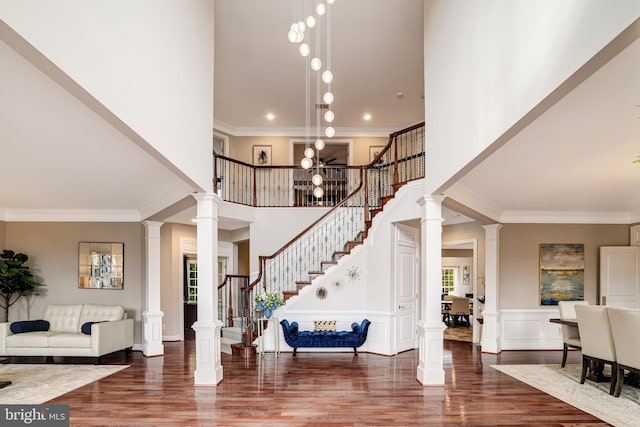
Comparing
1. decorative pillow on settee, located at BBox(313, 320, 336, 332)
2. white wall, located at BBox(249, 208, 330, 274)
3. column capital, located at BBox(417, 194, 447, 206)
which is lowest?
decorative pillow on settee, located at BBox(313, 320, 336, 332)

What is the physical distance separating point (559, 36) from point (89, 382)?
6.73 meters

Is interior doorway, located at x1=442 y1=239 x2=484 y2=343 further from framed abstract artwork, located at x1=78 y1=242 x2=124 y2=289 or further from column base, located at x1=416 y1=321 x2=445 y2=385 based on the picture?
framed abstract artwork, located at x1=78 y1=242 x2=124 y2=289

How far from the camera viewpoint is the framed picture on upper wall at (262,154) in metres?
11.0

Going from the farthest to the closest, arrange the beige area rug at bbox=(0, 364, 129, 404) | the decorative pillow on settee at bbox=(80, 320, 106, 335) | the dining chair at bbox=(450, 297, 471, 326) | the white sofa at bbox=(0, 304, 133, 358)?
the dining chair at bbox=(450, 297, 471, 326)
the decorative pillow on settee at bbox=(80, 320, 106, 335)
the white sofa at bbox=(0, 304, 133, 358)
the beige area rug at bbox=(0, 364, 129, 404)

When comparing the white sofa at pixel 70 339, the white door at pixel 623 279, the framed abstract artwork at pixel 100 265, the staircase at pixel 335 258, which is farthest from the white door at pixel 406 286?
the framed abstract artwork at pixel 100 265

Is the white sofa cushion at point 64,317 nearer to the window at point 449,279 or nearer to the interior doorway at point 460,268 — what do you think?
the interior doorway at point 460,268

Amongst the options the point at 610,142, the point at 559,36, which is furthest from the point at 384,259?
the point at 559,36

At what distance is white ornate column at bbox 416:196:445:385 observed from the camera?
552 centimetres

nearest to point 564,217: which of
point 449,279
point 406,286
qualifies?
point 406,286

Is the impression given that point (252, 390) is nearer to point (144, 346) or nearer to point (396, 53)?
point (144, 346)

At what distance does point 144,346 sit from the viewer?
7535 mm

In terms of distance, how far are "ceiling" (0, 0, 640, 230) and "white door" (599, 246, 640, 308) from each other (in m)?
0.75

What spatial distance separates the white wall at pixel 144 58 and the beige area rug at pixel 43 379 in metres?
3.35

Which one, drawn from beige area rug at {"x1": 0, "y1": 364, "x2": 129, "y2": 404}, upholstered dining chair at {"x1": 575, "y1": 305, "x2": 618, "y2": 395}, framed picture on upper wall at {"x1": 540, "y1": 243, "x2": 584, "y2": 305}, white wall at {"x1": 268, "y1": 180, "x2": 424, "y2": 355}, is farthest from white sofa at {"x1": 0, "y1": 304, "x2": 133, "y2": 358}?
framed picture on upper wall at {"x1": 540, "y1": 243, "x2": 584, "y2": 305}
